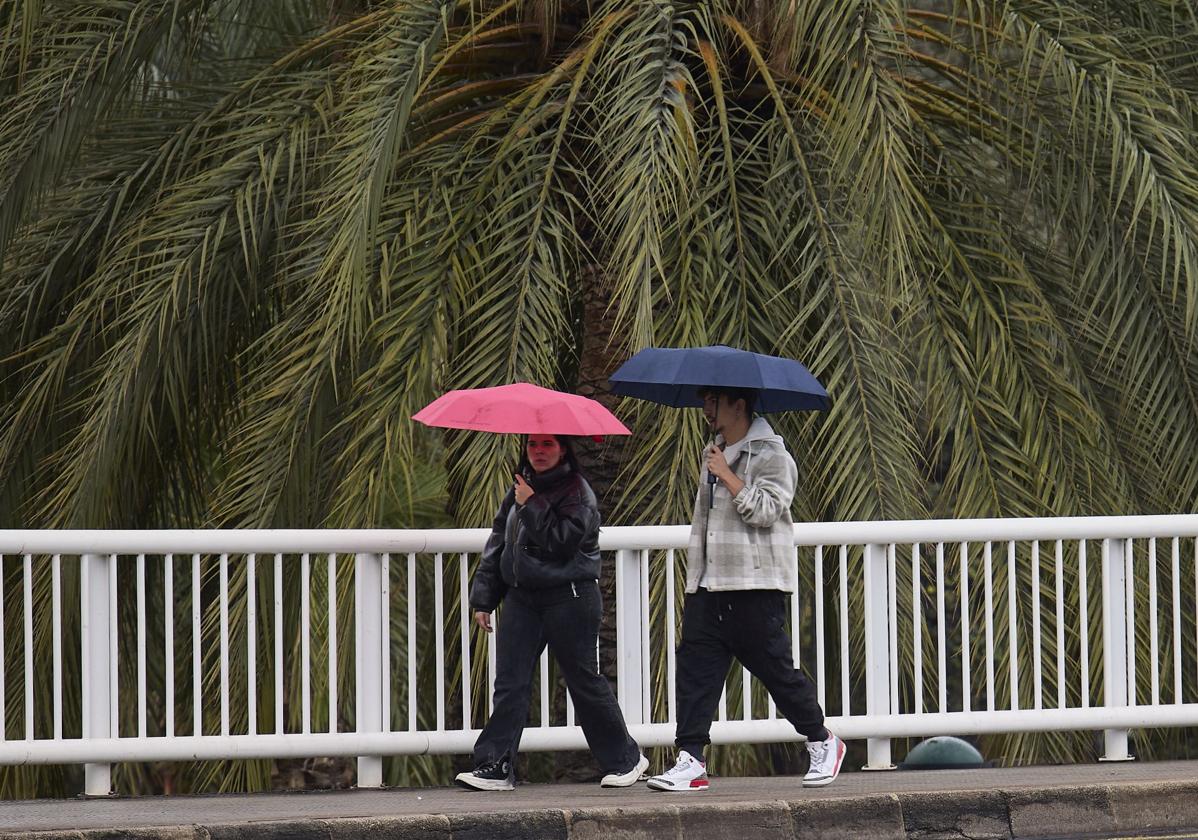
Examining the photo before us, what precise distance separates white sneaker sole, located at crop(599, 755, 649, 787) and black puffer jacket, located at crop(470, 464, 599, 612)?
2.55 ft

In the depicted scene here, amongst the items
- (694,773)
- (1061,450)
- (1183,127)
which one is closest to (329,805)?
(694,773)

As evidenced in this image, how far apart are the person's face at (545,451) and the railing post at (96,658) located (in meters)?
1.72

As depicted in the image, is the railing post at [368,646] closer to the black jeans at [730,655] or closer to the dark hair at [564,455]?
the dark hair at [564,455]

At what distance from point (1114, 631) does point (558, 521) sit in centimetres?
276

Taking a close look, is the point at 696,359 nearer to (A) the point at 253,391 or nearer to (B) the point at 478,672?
(B) the point at 478,672

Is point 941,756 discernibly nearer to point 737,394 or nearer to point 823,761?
point 823,761

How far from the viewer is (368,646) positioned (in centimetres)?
686

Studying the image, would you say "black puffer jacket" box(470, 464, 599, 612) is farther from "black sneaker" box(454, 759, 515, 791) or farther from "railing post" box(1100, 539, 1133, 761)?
"railing post" box(1100, 539, 1133, 761)

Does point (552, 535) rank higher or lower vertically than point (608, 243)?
lower

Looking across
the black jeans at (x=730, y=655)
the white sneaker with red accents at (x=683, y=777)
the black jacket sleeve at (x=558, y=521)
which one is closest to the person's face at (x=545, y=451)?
the black jacket sleeve at (x=558, y=521)

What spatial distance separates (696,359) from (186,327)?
11.7ft

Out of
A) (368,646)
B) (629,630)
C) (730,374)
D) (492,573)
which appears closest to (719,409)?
(730,374)

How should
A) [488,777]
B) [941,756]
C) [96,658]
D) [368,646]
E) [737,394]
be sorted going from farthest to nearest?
[941,756] → [368,646] → [96,658] → [488,777] → [737,394]

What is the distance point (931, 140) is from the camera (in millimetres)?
8758
